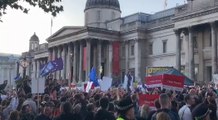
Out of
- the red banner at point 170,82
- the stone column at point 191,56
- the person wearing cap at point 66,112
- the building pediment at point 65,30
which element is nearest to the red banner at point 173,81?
the red banner at point 170,82

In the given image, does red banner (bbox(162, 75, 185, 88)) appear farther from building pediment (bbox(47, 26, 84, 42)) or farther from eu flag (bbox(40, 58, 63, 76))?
building pediment (bbox(47, 26, 84, 42))

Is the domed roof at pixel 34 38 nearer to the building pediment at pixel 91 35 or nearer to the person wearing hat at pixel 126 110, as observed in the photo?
the building pediment at pixel 91 35

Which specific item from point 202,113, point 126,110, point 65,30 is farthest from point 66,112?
point 65,30

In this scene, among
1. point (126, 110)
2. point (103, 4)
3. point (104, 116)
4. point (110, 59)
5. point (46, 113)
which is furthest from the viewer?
point (103, 4)

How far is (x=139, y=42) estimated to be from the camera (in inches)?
2152

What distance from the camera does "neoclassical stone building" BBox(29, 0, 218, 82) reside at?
42375 mm

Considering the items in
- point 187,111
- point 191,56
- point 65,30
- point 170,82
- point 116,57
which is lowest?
point 187,111

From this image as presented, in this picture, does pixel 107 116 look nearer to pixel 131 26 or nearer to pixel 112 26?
pixel 131 26

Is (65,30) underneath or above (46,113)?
above

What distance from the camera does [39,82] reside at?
50.1 ft

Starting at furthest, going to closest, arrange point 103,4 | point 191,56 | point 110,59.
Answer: point 103,4
point 110,59
point 191,56

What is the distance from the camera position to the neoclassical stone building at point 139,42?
139 ft

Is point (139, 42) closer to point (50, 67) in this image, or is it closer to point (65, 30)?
point (65, 30)

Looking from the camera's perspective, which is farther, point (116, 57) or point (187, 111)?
point (116, 57)
